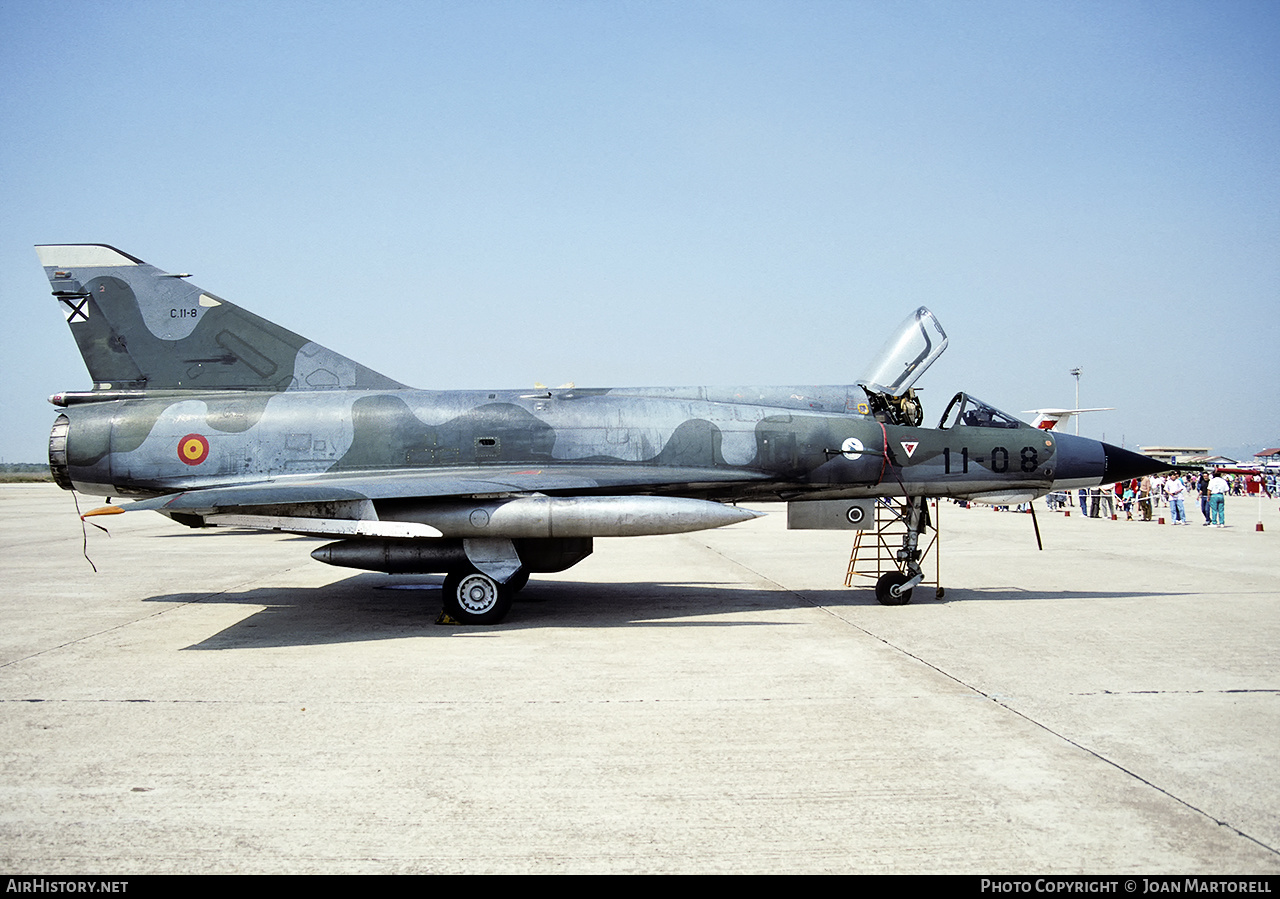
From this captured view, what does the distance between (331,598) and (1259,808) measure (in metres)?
10.3

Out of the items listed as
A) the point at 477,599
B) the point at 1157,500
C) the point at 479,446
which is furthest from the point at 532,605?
the point at 1157,500

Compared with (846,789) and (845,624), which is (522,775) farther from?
(845,624)

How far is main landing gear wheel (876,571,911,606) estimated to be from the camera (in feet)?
35.0

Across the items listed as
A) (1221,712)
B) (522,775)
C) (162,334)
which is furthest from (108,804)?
(162,334)

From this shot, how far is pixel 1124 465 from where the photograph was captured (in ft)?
36.8

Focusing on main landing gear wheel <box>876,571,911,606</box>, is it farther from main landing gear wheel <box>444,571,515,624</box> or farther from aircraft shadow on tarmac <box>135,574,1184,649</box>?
main landing gear wheel <box>444,571,515,624</box>

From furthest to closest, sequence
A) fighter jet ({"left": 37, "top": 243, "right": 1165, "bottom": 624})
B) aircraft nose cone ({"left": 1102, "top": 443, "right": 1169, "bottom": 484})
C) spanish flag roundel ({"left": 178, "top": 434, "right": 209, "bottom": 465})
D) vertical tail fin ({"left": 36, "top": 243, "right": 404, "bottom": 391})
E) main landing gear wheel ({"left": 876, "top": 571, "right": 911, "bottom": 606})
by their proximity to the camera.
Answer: aircraft nose cone ({"left": 1102, "top": 443, "right": 1169, "bottom": 484}), vertical tail fin ({"left": 36, "top": 243, "right": 404, "bottom": 391}), main landing gear wheel ({"left": 876, "top": 571, "right": 911, "bottom": 606}), spanish flag roundel ({"left": 178, "top": 434, "right": 209, "bottom": 465}), fighter jet ({"left": 37, "top": 243, "right": 1165, "bottom": 624})

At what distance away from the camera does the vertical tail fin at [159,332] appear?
11.0 m

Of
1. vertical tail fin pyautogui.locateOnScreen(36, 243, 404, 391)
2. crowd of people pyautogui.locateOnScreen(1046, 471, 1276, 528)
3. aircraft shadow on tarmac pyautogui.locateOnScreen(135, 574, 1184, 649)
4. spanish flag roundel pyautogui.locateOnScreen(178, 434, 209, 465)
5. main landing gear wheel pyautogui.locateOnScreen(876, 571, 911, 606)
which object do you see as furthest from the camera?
crowd of people pyautogui.locateOnScreen(1046, 471, 1276, 528)

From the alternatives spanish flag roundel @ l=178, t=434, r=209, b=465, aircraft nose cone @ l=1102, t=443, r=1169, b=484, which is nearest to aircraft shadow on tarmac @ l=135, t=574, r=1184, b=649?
aircraft nose cone @ l=1102, t=443, r=1169, b=484

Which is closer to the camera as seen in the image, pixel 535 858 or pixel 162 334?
pixel 535 858

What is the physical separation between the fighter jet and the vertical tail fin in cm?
2

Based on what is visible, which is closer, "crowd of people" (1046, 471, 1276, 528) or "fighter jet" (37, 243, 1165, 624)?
"fighter jet" (37, 243, 1165, 624)
